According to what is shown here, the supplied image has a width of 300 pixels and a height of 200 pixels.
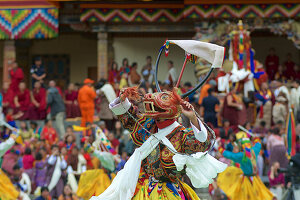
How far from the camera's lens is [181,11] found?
69.9 feet

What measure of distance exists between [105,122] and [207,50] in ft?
30.2

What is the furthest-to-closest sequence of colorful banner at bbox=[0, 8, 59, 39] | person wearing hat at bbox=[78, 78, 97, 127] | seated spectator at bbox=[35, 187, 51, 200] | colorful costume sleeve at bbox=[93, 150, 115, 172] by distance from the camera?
colorful banner at bbox=[0, 8, 59, 39] < person wearing hat at bbox=[78, 78, 97, 127] < seated spectator at bbox=[35, 187, 51, 200] < colorful costume sleeve at bbox=[93, 150, 115, 172]

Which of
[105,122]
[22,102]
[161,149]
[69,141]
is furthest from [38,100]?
[161,149]

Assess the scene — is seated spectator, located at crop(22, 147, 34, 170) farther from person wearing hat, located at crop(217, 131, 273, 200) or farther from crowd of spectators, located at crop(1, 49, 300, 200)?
person wearing hat, located at crop(217, 131, 273, 200)

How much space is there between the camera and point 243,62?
17953 millimetres

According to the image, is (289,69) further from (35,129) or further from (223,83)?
(35,129)

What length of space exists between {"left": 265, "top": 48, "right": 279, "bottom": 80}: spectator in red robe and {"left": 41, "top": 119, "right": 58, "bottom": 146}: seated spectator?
7.40 meters

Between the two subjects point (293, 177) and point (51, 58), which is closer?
point (293, 177)

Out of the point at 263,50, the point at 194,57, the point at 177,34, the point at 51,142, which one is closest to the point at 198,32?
the point at 177,34

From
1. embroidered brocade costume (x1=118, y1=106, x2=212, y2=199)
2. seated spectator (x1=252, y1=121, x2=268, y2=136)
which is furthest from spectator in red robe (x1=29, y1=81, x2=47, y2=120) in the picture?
embroidered brocade costume (x1=118, y1=106, x2=212, y2=199)

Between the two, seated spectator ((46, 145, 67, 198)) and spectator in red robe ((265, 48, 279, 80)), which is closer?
seated spectator ((46, 145, 67, 198))

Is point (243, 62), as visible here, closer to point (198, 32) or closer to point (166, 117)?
point (198, 32)

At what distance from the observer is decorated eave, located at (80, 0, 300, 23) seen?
2027 cm

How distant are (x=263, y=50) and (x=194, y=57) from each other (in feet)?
50.4
